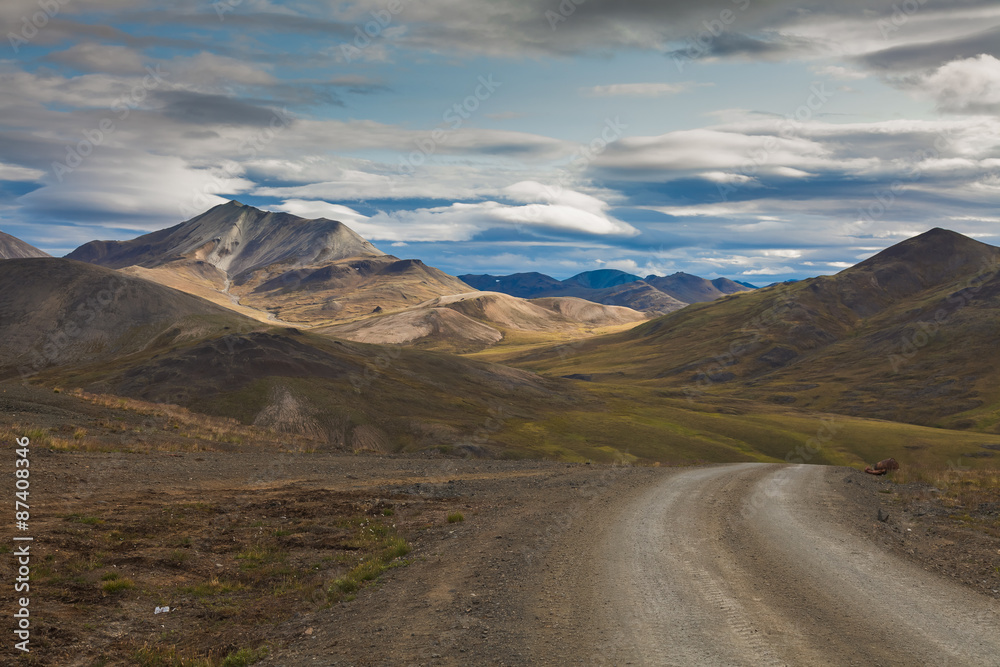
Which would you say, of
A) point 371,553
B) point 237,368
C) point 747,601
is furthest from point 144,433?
point 237,368

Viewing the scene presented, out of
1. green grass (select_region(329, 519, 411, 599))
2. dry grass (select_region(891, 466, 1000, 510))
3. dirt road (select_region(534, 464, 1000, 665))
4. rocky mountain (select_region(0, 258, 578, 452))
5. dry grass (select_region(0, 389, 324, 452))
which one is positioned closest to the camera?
dirt road (select_region(534, 464, 1000, 665))

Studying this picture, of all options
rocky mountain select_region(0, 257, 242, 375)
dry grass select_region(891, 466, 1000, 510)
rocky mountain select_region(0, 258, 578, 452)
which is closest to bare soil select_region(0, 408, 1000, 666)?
dry grass select_region(891, 466, 1000, 510)

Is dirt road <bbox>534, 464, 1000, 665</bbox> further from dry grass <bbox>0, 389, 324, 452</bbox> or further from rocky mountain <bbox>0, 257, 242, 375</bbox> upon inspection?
rocky mountain <bbox>0, 257, 242, 375</bbox>

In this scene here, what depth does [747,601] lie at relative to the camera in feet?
41.4

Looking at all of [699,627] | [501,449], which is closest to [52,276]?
[501,449]

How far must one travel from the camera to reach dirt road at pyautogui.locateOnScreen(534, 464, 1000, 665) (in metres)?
10.2

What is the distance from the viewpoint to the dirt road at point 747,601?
33.5 ft

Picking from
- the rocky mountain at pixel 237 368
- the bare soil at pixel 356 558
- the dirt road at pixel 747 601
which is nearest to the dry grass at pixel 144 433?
the bare soil at pixel 356 558

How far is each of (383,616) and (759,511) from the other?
54.1ft

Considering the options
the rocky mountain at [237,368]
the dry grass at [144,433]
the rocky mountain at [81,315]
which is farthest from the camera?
the rocky mountain at [81,315]

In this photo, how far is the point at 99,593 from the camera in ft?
42.9

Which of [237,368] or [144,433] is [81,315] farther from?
[144,433]

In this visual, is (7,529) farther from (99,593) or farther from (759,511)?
(759,511)

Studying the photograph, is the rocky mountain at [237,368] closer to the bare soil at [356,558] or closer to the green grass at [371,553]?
the bare soil at [356,558]
